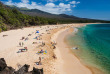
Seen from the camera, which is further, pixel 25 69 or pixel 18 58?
pixel 18 58

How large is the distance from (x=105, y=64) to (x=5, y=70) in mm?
15300

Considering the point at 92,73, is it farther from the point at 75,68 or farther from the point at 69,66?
the point at 69,66

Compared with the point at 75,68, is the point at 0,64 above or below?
above

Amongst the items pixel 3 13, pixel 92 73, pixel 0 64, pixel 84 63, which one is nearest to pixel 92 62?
pixel 84 63

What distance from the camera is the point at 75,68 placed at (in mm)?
12516

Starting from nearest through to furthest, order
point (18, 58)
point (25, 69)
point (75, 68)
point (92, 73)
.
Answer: point (25, 69)
point (92, 73)
point (75, 68)
point (18, 58)

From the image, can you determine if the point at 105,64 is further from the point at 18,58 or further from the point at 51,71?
the point at 18,58

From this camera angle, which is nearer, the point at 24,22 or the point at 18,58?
the point at 18,58

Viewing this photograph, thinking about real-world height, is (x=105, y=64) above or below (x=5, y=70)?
below

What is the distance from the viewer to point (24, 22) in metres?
56.7

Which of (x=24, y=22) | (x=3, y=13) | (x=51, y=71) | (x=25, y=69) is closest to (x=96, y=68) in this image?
(x=51, y=71)

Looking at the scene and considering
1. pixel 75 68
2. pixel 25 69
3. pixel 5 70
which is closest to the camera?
pixel 5 70

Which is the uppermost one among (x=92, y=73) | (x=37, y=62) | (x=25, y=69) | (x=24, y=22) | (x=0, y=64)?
(x=24, y=22)

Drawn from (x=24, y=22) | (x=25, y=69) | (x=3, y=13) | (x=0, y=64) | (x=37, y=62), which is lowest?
(x=37, y=62)
